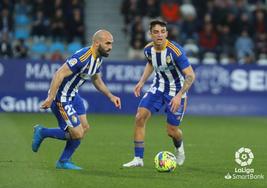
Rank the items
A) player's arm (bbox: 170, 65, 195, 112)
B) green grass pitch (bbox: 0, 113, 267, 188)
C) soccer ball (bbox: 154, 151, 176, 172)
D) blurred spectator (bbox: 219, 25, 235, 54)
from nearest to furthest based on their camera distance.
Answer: green grass pitch (bbox: 0, 113, 267, 188)
soccer ball (bbox: 154, 151, 176, 172)
player's arm (bbox: 170, 65, 195, 112)
blurred spectator (bbox: 219, 25, 235, 54)

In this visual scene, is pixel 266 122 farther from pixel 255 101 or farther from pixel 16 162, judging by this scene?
pixel 16 162

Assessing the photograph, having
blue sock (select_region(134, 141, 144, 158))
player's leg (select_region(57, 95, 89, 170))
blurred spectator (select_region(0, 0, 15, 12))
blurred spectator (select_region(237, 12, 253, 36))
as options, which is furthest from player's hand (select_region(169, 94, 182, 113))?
blurred spectator (select_region(237, 12, 253, 36))

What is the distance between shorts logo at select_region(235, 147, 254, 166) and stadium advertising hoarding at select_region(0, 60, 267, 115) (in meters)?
8.17

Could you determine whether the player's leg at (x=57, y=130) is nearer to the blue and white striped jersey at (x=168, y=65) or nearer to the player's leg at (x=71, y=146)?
the player's leg at (x=71, y=146)

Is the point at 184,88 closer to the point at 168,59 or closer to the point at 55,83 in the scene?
the point at 168,59

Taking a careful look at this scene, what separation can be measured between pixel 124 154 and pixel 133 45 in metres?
11.3

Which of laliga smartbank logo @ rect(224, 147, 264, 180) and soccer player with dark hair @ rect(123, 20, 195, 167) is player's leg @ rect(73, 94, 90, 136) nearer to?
soccer player with dark hair @ rect(123, 20, 195, 167)

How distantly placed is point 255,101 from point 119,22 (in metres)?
6.15

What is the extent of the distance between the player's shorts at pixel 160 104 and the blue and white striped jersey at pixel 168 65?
86 mm

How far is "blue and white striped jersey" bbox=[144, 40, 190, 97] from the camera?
468 inches

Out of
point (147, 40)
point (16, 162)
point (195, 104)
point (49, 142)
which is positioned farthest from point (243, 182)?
point (147, 40)

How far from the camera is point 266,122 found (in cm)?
2106

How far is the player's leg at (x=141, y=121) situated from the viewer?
11.9m

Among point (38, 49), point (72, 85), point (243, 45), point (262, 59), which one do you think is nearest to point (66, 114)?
point (72, 85)
